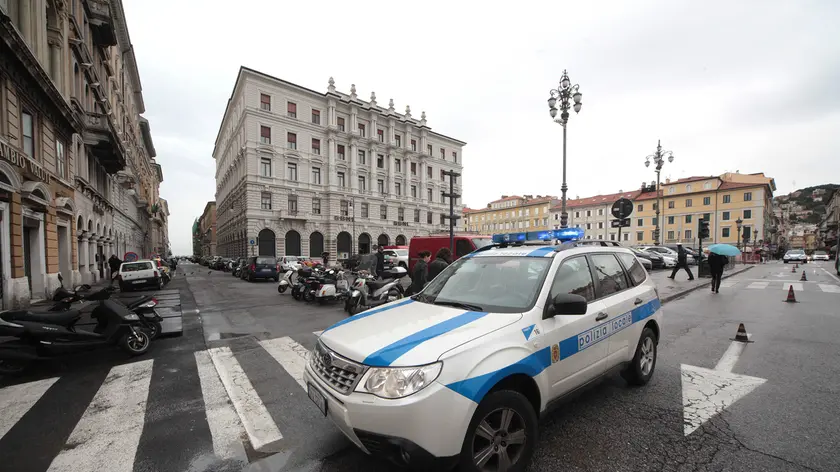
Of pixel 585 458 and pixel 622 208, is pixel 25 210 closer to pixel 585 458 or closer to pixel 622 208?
pixel 585 458

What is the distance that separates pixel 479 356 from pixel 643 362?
298 cm

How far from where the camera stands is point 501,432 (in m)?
2.38

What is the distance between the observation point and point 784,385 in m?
4.03

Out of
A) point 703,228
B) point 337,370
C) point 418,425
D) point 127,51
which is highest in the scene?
point 127,51

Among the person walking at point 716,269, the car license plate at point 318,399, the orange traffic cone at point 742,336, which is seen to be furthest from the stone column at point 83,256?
the person walking at point 716,269

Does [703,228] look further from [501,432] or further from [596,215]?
[596,215]

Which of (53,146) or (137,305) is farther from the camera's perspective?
(53,146)

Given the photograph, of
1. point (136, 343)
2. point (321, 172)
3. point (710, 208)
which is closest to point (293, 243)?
point (321, 172)

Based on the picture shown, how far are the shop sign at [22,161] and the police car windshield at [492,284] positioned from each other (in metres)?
Result: 13.4

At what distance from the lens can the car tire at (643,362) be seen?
3.88 metres

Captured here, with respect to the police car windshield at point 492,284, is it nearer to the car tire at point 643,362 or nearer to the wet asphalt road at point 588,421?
the wet asphalt road at point 588,421

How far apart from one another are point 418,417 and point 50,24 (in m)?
21.2

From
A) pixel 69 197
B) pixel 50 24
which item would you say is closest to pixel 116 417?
pixel 69 197

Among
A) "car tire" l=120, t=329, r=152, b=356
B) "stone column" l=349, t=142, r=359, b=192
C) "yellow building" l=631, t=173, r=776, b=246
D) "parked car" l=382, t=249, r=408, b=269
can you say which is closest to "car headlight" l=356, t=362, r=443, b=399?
"car tire" l=120, t=329, r=152, b=356
